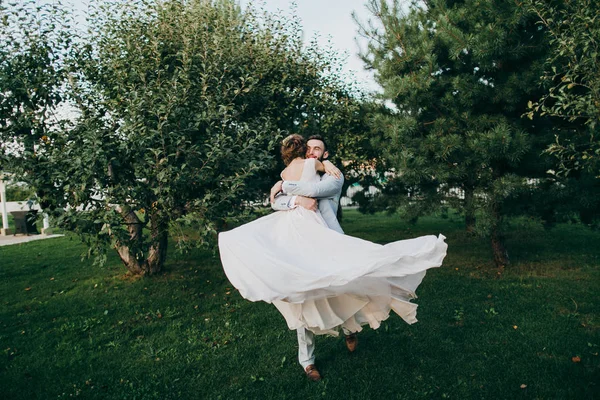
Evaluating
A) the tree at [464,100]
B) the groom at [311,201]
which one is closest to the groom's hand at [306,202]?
the groom at [311,201]

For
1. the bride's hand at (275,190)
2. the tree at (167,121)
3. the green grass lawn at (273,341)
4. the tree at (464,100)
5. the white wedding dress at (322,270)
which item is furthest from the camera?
the tree at (464,100)

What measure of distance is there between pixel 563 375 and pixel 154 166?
18.2 feet

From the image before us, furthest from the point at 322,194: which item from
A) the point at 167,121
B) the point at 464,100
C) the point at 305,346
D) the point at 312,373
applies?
the point at 464,100

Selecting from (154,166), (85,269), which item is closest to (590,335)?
(154,166)

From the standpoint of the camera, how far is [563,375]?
4.28 m

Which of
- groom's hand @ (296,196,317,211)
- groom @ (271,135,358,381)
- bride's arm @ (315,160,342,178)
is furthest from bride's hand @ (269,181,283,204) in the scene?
bride's arm @ (315,160,342,178)

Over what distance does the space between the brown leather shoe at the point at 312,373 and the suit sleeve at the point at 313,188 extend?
1.73 m

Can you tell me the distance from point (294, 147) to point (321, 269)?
Answer: 59.3 inches

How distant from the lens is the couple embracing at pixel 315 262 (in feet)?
12.2

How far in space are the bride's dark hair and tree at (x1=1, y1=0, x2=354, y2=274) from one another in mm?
1714

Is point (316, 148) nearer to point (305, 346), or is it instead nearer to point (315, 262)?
point (315, 262)

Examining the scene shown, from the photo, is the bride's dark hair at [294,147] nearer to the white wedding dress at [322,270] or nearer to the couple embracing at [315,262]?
the couple embracing at [315,262]

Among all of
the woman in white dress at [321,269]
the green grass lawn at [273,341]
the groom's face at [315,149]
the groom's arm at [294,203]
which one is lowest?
the green grass lawn at [273,341]

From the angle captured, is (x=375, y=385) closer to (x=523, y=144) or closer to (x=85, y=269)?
(x=523, y=144)
